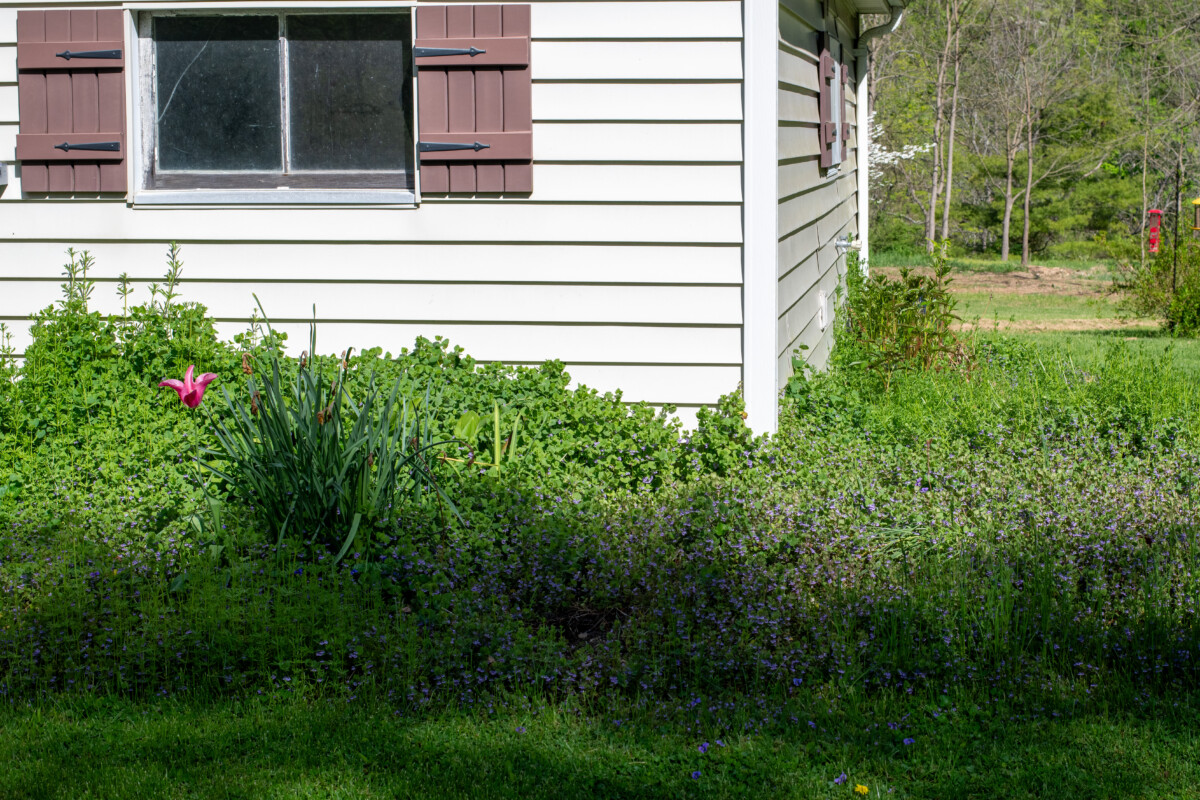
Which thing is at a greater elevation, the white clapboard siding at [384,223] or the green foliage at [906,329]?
the white clapboard siding at [384,223]

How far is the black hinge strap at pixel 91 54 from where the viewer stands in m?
5.73

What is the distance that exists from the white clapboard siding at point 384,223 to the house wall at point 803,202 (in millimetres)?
575

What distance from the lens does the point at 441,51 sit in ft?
18.4

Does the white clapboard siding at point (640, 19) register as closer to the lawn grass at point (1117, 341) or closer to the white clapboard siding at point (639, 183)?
the white clapboard siding at point (639, 183)

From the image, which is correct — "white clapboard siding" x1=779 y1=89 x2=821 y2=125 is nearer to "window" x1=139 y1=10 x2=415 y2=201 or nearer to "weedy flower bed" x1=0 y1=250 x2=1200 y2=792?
"weedy flower bed" x1=0 y1=250 x2=1200 y2=792

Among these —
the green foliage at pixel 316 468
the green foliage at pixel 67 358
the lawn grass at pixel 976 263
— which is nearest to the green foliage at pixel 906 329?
the green foliage at pixel 316 468

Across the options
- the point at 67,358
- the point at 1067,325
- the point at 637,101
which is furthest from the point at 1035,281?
the point at 67,358

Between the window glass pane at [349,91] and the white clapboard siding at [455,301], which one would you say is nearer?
the white clapboard siding at [455,301]

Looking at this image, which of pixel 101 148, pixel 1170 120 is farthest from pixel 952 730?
pixel 1170 120

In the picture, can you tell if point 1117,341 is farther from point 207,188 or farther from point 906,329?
point 207,188

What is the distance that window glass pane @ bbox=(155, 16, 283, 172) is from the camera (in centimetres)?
590

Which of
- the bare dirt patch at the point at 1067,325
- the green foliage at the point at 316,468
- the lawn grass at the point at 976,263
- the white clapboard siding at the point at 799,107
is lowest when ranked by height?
the green foliage at the point at 316,468

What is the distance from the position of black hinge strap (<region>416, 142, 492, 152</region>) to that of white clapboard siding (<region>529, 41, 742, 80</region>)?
16.1 inches

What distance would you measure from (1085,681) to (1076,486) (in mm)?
1448
